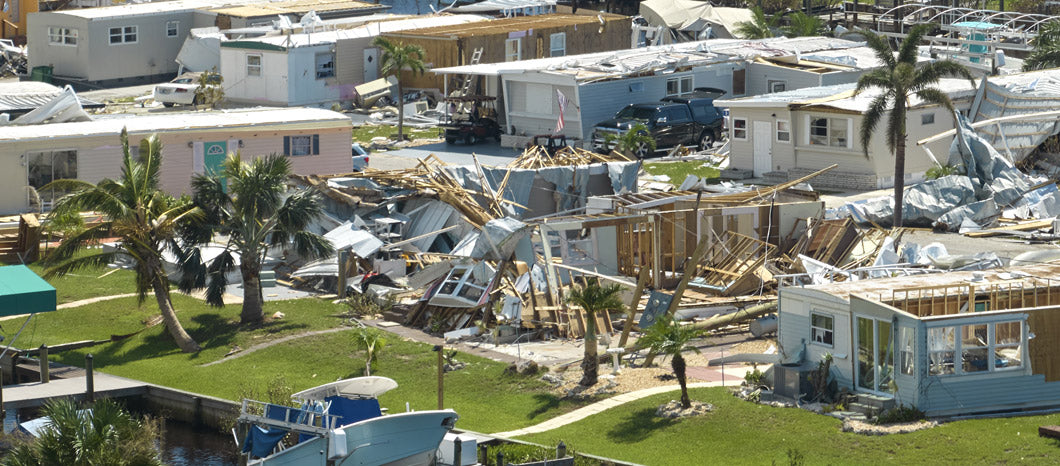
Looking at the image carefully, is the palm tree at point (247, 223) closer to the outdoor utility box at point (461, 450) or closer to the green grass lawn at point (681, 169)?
the outdoor utility box at point (461, 450)

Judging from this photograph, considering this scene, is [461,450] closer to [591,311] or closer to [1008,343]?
[591,311]

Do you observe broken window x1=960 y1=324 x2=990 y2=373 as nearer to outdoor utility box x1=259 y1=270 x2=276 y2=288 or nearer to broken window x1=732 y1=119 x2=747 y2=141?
outdoor utility box x1=259 y1=270 x2=276 y2=288

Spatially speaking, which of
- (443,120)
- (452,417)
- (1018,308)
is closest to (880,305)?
(1018,308)

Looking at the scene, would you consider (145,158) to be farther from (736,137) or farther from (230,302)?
(736,137)

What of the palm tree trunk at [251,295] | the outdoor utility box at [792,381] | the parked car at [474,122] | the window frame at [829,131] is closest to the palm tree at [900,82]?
the window frame at [829,131]

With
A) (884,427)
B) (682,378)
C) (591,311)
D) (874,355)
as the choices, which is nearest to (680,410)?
(682,378)

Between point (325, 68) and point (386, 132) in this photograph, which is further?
point (325, 68)
